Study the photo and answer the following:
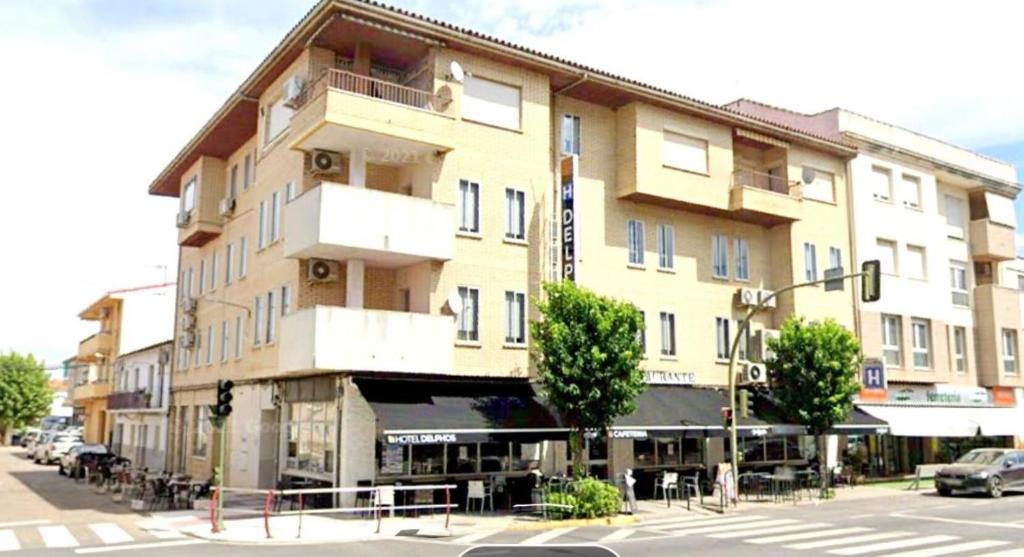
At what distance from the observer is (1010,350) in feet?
126

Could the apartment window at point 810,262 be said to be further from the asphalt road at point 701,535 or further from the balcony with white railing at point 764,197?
the asphalt road at point 701,535

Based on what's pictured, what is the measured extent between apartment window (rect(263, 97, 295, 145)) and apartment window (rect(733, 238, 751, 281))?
51.0ft

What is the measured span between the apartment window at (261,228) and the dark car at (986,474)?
22.9 m

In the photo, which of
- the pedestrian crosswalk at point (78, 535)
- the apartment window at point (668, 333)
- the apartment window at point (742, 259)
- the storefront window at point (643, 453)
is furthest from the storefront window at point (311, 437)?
the apartment window at point (742, 259)

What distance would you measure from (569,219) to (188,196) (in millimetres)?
18308

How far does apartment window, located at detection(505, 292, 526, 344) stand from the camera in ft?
80.1

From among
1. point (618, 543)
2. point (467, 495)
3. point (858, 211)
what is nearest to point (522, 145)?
point (467, 495)

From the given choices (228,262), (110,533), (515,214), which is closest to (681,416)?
(515,214)

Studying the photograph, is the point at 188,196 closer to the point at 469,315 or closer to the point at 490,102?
the point at 490,102

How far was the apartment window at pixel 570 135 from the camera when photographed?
2664cm

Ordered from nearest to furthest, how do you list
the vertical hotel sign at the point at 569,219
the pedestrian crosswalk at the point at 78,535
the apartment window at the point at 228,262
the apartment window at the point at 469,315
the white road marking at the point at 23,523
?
the pedestrian crosswalk at the point at 78,535 < the white road marking at the point at 23,523 < the apartment window at the point at 469,315 < the vertical hotel sign at the point at 569,219 < the apartment window at the point at 228,262

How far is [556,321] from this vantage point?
22.2 meters

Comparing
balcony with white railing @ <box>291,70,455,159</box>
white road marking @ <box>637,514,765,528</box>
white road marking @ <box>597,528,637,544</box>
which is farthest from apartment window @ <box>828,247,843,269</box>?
white road marking @ <box>597,528,637,544</box>

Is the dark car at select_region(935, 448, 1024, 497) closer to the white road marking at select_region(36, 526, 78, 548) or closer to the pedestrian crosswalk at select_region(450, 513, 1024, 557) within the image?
the pedestrian crosswalk at select_region(450, 513, 1024, 557)
